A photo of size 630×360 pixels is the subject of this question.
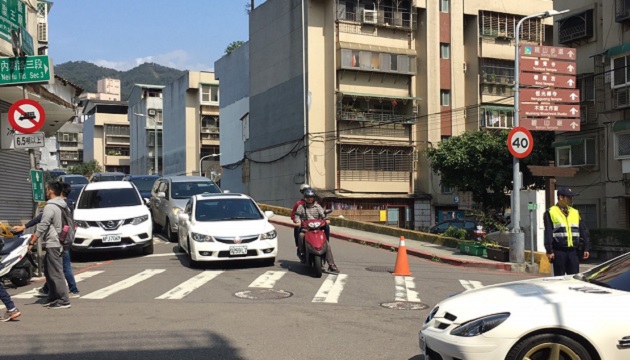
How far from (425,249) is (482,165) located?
17.8 m

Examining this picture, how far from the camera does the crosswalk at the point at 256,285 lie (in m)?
10.3

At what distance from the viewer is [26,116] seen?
11875 millimetres

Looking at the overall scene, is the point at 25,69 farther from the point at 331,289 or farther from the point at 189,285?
the point at 331,289

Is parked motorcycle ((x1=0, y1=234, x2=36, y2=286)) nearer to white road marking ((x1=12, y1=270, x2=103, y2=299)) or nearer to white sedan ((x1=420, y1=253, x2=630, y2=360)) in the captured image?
white road marking ((x1=12, y1=270, x2=103, y2=299))

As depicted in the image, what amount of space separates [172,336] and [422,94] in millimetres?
35235

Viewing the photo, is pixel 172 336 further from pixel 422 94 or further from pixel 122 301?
pixel 422 94

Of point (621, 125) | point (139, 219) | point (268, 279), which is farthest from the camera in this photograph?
point (621, 125)

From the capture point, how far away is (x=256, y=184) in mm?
45906

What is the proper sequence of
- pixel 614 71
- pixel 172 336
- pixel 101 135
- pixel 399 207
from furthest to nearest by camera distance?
pixel 101 135
pixel 399 207
pixel 614 71
pixel 172 336

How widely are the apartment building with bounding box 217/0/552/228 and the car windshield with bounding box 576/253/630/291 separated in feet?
102

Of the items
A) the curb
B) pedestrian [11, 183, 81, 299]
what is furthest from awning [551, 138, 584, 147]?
pedestrian [11, 183, 81, 299]

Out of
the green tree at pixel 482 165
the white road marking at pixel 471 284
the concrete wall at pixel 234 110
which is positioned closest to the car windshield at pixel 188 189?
the white road marking at pixel 471 284

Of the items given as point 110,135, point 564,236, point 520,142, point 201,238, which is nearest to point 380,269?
point 201,238

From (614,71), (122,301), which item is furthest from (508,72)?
(122,301)
